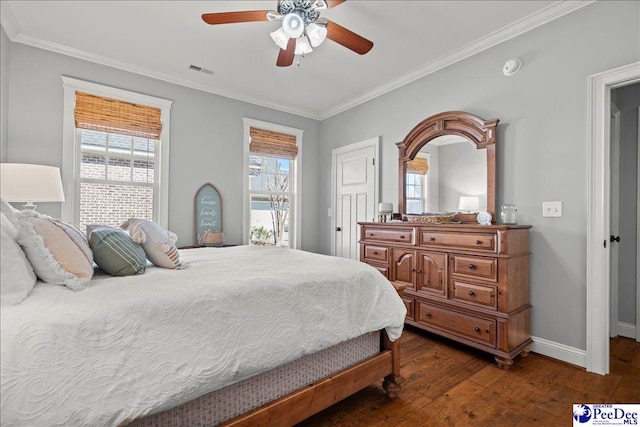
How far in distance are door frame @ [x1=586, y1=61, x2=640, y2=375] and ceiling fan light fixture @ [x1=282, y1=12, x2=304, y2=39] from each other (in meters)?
2.19

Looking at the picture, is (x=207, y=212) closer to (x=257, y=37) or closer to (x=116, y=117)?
(x=116, y=117)

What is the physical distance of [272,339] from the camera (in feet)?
4.35

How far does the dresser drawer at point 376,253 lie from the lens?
3246 millimetres

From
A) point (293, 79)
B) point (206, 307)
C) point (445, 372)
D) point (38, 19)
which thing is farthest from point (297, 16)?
point (445, 372)

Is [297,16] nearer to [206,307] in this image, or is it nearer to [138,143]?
[206,307]

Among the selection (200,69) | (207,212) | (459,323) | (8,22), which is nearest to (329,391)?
(459,323)

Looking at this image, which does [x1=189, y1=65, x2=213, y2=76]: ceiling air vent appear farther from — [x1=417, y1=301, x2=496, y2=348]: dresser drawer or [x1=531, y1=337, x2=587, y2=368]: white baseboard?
[x1=531, y1=337, x2=587, y2=368]: white baseboard

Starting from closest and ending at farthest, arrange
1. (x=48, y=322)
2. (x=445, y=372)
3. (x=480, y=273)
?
(x=48, y=322)
(x=445, y=372)
(x=480, y=273)

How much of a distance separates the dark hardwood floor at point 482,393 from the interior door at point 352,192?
2.04m

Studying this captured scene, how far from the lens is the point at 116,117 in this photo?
3291 mm

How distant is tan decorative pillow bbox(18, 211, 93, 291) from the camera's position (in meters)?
1.18

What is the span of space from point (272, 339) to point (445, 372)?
1.55 metres

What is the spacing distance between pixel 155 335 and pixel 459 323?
237cm

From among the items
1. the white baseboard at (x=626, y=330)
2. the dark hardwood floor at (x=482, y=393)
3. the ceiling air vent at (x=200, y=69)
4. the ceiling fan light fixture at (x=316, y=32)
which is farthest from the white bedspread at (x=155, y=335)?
the white baseboard at (x=626, y=330)
